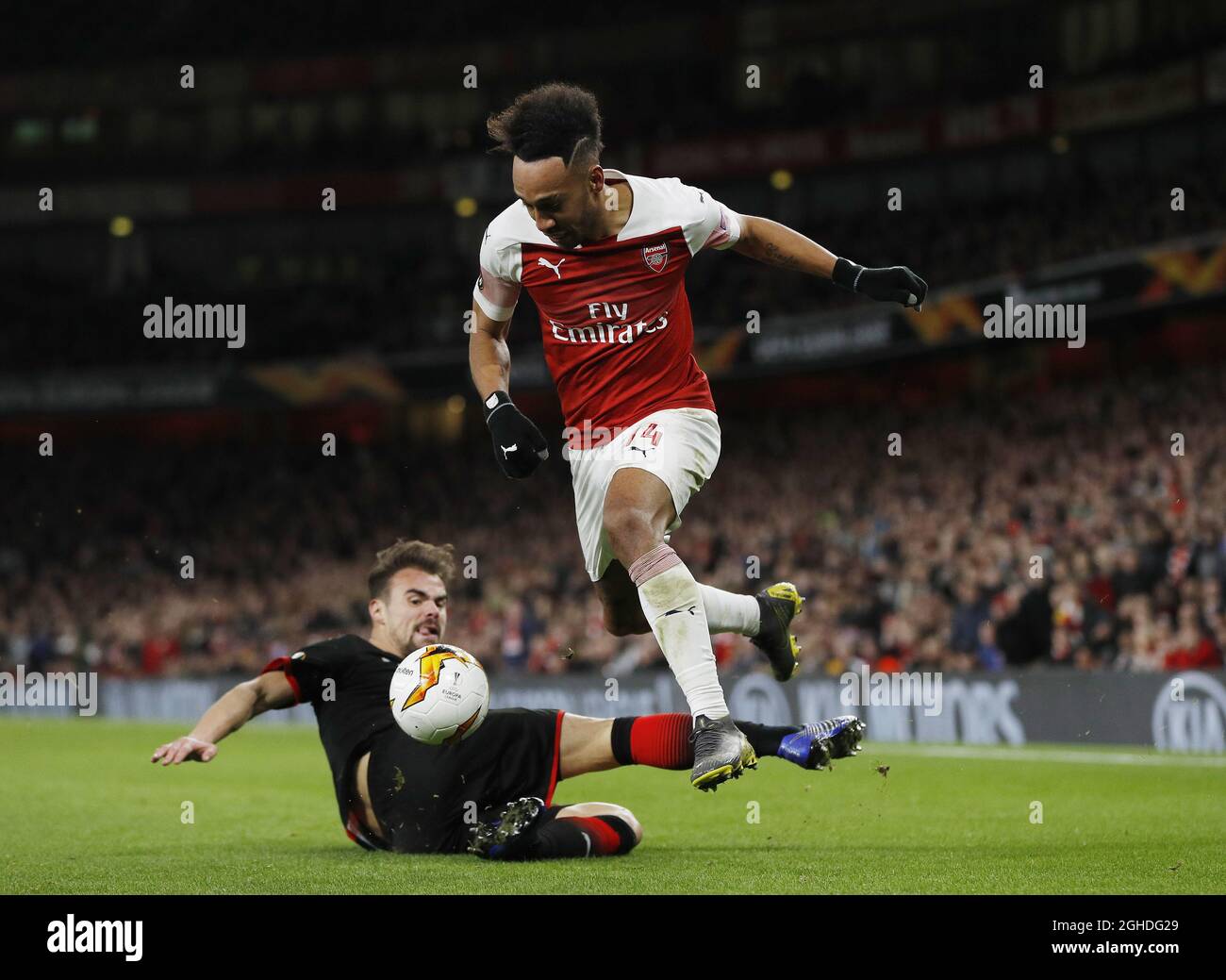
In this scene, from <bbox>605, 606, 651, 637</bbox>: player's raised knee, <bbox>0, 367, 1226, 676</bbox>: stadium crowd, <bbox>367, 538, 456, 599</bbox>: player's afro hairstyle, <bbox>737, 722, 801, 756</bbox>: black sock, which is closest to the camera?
<bbox>737, 722, 801, 756</bbox>: black sock

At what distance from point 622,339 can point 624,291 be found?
204mm

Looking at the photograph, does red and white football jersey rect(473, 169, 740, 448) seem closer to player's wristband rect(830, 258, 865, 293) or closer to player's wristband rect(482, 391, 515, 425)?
player's wristband rect(482, 391, 515, 425)

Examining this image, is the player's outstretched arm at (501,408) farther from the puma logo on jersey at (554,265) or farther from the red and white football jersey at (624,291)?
the puma logo on jersey at (554,265)

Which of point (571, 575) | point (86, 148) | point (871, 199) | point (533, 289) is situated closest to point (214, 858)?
point (533, 289)

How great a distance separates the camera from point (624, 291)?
6.91 m

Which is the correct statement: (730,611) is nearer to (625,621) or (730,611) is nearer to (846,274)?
(625,621)

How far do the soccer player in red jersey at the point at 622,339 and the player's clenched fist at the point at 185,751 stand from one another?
165 centimetres

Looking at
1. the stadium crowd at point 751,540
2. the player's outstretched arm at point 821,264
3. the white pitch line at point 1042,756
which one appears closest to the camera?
the player's outstretched arm at point 821,264

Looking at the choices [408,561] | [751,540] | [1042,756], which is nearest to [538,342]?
[751,540]

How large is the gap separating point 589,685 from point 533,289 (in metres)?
14.5

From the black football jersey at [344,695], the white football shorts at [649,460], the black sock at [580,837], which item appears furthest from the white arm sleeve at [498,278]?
the black sock at [580,837]

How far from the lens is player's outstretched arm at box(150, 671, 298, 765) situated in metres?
6.34

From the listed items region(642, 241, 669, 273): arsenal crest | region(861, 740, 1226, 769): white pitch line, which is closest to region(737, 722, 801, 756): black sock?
region(642, 241, 669, 273): arsenal crest

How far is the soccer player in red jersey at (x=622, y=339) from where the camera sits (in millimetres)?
6496
